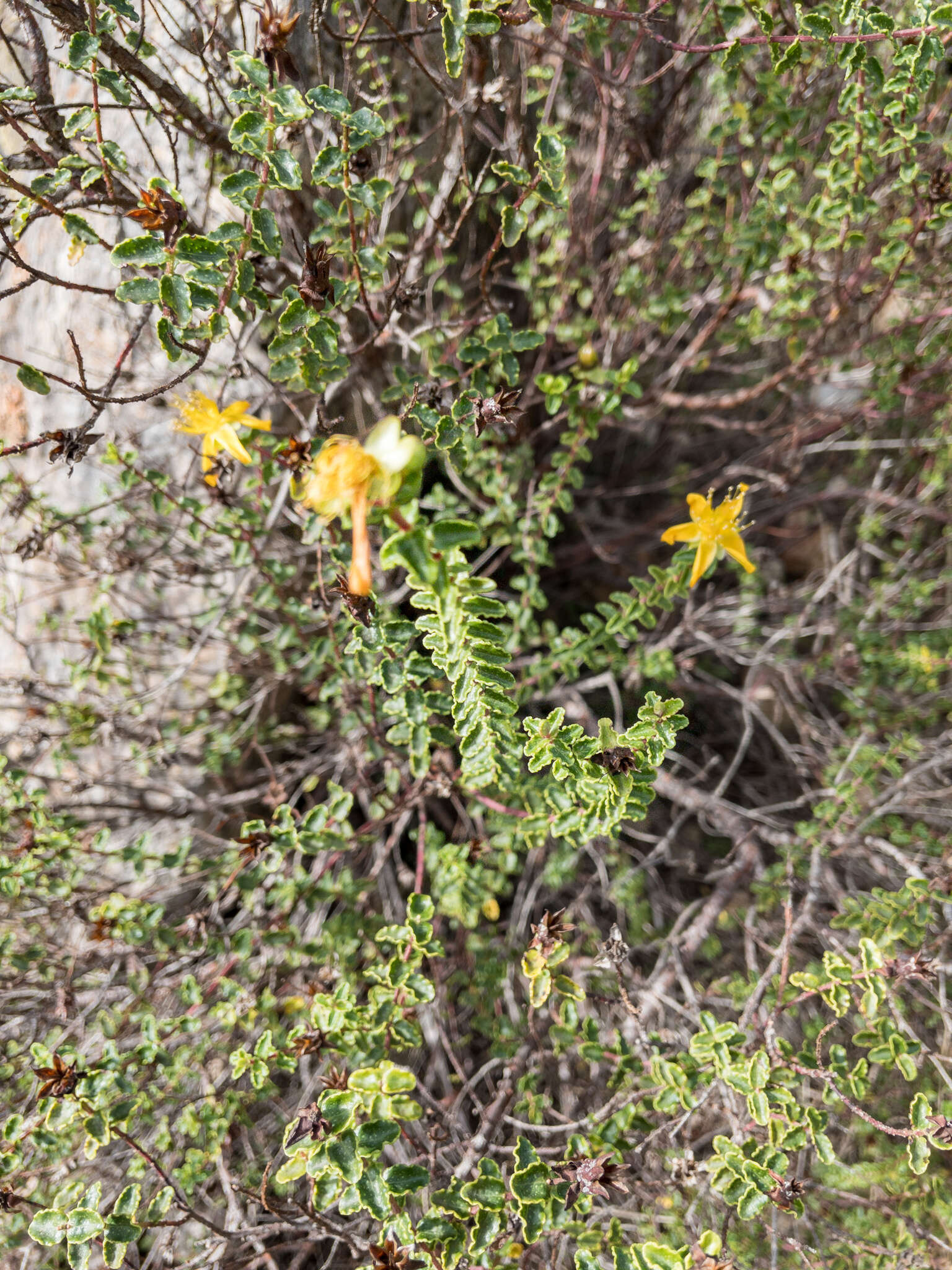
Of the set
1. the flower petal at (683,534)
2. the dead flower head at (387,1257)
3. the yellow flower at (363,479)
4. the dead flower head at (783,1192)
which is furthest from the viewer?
the flower petal at (683,534)

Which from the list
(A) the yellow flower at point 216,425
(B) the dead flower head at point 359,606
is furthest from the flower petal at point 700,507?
(A) the yellow flower at point 216,425

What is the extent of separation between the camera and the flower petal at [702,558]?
174 centimetres

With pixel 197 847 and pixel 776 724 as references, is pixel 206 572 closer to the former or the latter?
pixel 197 847

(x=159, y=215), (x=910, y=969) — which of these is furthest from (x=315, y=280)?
(x=910, y=969)

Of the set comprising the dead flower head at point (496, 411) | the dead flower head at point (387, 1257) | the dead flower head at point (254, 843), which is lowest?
the dead flower head at point (387, 1257)

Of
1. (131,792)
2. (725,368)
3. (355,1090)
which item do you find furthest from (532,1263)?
(725,368)

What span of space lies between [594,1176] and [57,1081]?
0.97 metres

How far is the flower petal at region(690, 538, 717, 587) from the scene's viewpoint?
5.69 ft

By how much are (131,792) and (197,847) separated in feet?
0.98

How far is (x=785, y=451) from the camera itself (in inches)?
115

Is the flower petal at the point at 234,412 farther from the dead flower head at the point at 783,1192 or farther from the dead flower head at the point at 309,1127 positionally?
the dead flower head at the point at 783,1192

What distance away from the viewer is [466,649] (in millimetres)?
1104

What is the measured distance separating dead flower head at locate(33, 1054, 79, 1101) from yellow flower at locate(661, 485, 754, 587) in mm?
1574

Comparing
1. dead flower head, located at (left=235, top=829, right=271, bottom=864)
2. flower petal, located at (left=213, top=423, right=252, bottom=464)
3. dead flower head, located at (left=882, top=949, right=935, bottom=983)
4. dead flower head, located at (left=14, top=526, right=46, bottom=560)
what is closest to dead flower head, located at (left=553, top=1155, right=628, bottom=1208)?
dead flower head, located at (left=882, top=949, right=935, bottom=983)
